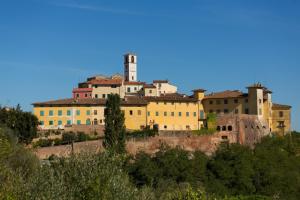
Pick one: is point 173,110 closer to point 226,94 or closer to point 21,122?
point 226,94

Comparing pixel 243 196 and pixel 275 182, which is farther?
pixel 275 182

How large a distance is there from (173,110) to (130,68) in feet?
89.5

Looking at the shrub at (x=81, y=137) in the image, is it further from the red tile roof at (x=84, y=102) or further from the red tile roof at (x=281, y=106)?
the red tile roof at (x=281, y=106)

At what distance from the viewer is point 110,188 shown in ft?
58.4

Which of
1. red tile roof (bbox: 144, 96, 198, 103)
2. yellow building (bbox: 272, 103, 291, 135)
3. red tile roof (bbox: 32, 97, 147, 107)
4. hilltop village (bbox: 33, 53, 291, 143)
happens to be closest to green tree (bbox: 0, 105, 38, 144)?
hilltop village (bbox: 33, 53, 291, 143)

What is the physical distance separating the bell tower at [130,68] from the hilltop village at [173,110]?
1754 centimetres

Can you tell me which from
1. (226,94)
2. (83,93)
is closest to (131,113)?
(83,93)

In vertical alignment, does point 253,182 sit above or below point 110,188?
below

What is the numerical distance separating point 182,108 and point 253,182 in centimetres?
1689

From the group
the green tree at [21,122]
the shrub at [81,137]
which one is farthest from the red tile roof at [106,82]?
the green tree at [21,122]

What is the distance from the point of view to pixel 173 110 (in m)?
71.9

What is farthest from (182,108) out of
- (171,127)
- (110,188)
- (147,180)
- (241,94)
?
(110,188)

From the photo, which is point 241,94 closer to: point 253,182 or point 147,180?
point 253,182

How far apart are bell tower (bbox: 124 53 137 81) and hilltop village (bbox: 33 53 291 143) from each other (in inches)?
691
